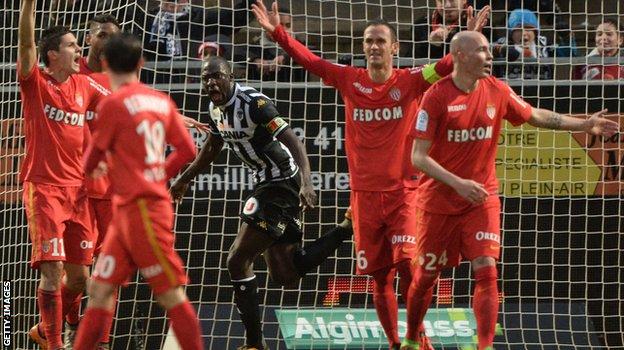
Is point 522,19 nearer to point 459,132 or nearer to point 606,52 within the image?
point 606,52

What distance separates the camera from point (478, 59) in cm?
832

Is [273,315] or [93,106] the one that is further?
[273,315]

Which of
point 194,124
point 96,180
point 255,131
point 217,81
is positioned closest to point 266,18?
point 217,81

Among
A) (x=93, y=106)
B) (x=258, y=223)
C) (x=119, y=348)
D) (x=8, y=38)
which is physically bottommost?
(x=119, y=348)

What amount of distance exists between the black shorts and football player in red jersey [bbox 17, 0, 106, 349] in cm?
124

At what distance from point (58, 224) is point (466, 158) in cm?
285

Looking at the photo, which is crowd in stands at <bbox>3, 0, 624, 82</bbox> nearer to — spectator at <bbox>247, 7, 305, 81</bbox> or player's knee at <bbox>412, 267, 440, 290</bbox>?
spectator at <bbox>247, 7, 305, 81</bbox>

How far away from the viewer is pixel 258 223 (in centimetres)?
972

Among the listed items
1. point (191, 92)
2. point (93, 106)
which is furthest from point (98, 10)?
point (93, 106)

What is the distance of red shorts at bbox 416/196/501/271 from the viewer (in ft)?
27.1

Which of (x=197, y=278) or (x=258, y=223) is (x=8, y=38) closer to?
(x=197, y=278)

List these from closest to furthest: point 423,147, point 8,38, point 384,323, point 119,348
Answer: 1. point 423,147
2. point 384,323
3. point 119,348
4. point 8,38

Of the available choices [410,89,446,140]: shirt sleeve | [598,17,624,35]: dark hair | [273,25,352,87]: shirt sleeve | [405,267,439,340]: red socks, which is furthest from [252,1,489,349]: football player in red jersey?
[598,17,624,35]: dark hair

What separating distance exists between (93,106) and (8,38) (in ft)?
10.9
